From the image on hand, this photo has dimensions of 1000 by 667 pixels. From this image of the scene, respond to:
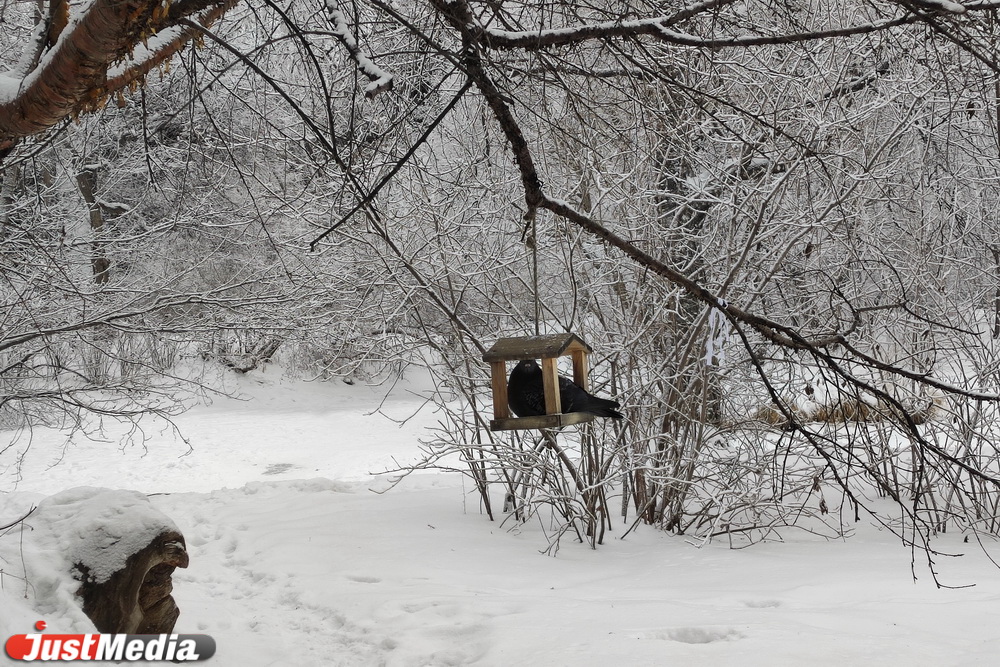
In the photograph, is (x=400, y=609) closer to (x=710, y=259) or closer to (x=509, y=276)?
(x=509, y=276)

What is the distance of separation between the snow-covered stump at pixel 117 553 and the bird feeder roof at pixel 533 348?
213 centimetres

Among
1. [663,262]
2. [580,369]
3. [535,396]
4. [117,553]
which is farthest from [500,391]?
[663,262]

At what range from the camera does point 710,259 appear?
20.6ft

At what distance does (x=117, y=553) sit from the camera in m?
3.98

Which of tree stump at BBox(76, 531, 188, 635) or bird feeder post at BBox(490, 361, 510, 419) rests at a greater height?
bird feeder post at BBox(490, 361, 510, 419)

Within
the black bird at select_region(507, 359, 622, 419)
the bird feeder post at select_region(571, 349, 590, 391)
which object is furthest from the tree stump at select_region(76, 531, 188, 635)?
the bird feeder post at select_region(571, 349, 590, 391)

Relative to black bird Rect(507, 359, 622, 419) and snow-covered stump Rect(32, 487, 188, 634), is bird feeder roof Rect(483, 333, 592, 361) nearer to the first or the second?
black bird Rect(507, 359, 622, 419)

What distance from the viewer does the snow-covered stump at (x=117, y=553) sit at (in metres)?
3.88

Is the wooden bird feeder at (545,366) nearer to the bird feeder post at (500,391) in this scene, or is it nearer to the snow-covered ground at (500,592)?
the bird feeder post at (500,391)

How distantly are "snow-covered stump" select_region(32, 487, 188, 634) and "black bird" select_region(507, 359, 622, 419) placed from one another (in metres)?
2.08

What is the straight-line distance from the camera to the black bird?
314 cm

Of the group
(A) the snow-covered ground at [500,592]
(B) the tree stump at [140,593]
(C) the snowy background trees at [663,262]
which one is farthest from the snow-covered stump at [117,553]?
(C) the snowy background trees at [663,262]

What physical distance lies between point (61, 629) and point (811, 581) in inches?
160

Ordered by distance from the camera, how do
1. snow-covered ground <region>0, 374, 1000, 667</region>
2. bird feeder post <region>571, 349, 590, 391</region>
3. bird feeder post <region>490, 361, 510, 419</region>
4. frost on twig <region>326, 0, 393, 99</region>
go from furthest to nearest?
snow-covered ground <region>0, 374, 1000, 667</region>
bird feeder post <region>571, 349, 590, 391</region>
bird feeder post <region>490, 361, 510, 419</region>
frost on twig <region>326, 0, 393, 99</region>
